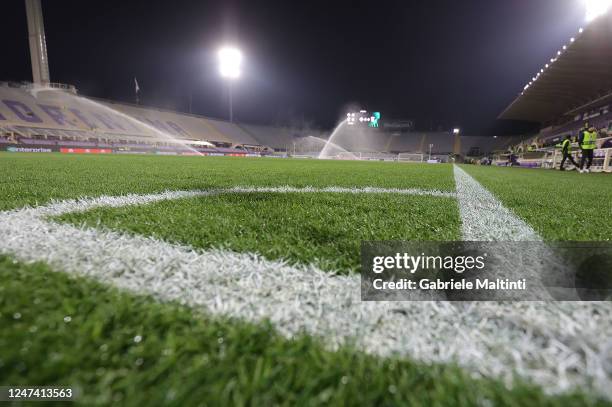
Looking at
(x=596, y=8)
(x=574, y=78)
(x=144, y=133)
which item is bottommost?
(x=144, y=133)

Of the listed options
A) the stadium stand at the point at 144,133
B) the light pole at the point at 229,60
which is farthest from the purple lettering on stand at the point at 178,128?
the light pole at the point at 229,60

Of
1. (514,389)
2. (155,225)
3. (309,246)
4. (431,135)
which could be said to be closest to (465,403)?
(514,389)

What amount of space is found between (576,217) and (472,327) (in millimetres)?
2146

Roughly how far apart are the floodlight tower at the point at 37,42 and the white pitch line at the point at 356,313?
148 feet

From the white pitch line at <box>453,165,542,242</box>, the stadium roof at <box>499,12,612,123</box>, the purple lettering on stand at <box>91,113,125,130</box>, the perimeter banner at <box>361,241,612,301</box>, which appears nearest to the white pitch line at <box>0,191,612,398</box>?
the perimeter banner at <box>361,241,612,301</box>

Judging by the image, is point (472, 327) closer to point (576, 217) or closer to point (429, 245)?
point (429, 245)

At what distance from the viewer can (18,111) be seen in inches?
1144

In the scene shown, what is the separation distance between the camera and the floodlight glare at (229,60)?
37.7 meters

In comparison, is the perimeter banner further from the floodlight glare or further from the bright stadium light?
the floodlight glare

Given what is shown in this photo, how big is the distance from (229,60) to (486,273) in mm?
42125

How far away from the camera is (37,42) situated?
1293 inches

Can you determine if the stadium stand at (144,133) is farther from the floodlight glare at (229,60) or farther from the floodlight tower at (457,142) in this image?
the floodlight glare at (229,60)

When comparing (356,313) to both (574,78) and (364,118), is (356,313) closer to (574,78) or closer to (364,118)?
(574,78)

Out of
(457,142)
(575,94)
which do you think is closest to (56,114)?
(575,94)
